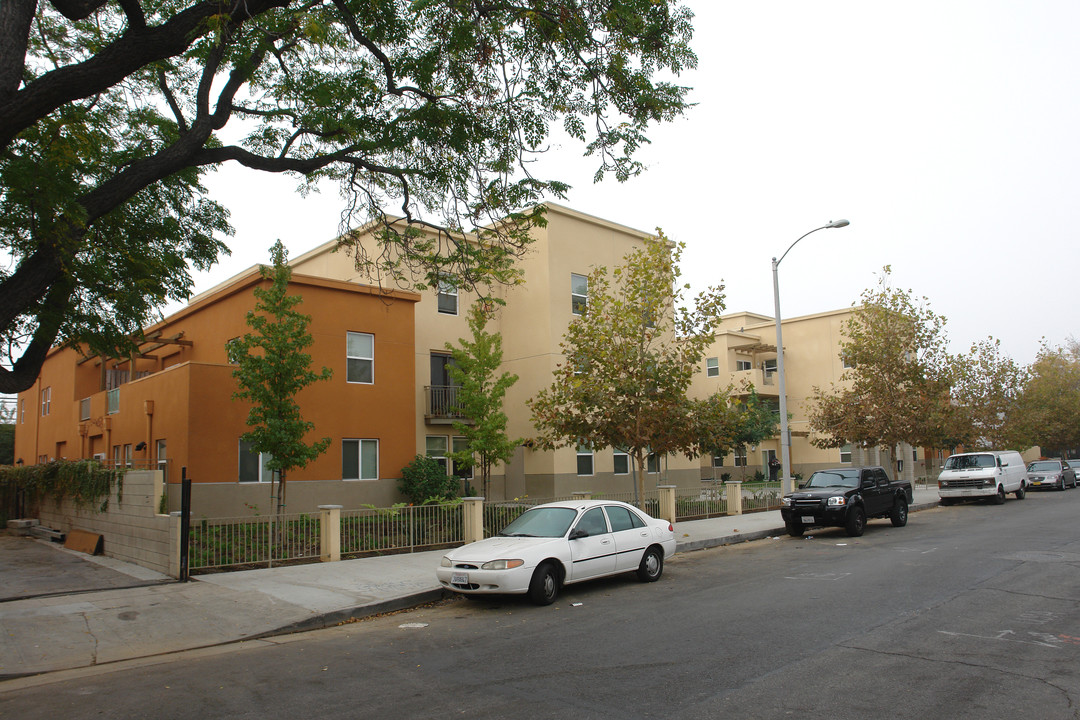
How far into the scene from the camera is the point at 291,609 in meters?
10.4

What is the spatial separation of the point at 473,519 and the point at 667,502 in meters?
6.74

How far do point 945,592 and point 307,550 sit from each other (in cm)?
1152

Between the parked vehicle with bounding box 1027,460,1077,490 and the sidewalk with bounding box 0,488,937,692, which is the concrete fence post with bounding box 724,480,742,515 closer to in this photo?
the sidewalk with bounding box 0,488,937,692

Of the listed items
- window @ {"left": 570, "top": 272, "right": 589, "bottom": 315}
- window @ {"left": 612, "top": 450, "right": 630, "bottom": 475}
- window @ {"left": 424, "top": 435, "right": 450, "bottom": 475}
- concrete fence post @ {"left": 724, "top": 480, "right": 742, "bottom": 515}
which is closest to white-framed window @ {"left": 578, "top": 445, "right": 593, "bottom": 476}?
window @ {"left": 612, "top": 450, "right": 630, "bottom": 475}

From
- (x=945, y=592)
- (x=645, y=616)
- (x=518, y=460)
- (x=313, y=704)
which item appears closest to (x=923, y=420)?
(x=518, y=460)

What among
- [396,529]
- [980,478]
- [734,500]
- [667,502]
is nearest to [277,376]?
[396,529]

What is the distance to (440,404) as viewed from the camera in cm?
2595

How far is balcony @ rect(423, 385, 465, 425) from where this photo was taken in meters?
25.4

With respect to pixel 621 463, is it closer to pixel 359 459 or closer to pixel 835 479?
pixel 835 479

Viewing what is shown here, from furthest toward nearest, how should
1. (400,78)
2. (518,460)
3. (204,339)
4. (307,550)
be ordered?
(518,460) < (204,339) < (307,550) < (400,78)

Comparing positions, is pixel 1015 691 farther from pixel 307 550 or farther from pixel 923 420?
pixel 923 420

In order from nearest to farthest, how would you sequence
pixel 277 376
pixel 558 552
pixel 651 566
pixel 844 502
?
pixel 558 552, pixel 651 566, pixel 277 376, pixel 844 502

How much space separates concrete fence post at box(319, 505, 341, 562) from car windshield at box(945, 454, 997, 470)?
81.3ft

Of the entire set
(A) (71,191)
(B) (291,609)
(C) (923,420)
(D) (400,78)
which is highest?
(D) (400,78)
